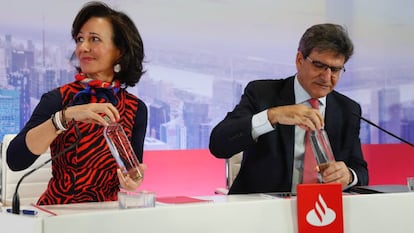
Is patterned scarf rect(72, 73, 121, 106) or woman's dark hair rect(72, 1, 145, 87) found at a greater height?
woman's dark hair rect(72, 1, 145, 87)

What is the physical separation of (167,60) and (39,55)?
783mm

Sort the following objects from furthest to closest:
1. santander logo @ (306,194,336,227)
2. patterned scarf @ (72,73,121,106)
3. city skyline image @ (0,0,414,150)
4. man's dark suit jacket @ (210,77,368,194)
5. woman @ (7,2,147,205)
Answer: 1. city skyline image @ (0,0,414,150)
2. man's dark suit jacket @ (210,77,368,194)
3. patterned scarf @ (72,73,121,106)
4. woman @ (7,2,147,205)
5. santander logo @ (306,194,336,227)

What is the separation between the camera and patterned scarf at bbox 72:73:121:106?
194 cm

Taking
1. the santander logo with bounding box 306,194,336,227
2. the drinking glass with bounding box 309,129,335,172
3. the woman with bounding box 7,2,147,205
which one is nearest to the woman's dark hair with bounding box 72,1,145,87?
the woman with bounding box 7,2,147,205

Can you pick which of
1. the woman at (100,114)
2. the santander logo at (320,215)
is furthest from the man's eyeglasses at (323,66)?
the santander logo at (320,215)

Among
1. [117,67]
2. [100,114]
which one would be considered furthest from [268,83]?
[100,114]

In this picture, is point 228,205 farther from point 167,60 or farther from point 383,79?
point 383,79

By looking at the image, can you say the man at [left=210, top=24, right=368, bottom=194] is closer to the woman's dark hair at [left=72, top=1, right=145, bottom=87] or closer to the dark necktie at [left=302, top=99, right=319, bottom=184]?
the dark necktie at [left=302, top=99, right=319, bottom=184]

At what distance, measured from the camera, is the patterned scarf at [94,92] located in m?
1.94

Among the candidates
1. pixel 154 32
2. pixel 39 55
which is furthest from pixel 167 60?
pixel 39 55

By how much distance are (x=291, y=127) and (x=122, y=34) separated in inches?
24.7

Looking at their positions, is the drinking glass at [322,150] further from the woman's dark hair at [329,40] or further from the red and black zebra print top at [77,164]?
the red and black zebra print top at [77,164]

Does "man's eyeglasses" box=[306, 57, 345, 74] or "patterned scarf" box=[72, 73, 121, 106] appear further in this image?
"man's eyeglasses" box=[306, 57, 345, 74]

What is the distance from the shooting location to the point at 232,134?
79.4 inches
